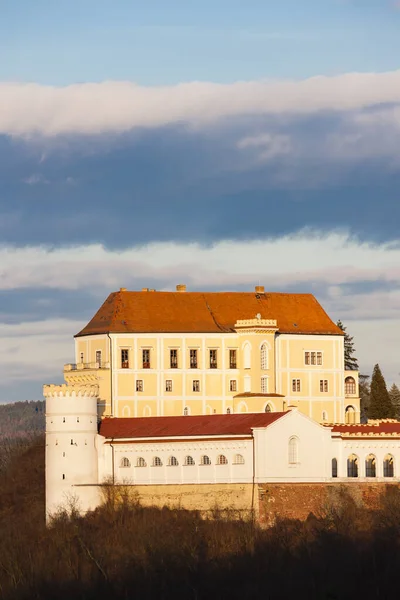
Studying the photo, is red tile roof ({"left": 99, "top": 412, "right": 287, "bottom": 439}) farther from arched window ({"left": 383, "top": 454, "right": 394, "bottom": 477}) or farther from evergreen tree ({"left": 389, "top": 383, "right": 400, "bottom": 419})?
evergreen tree ({"left": 389, "top": 383, "right": 400, "bottom": 419})

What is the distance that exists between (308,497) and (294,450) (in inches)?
101

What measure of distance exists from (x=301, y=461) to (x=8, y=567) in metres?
17.9

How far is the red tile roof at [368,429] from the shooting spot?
357 feet

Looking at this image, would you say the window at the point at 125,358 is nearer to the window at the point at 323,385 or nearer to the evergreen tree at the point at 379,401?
the window at the point at 323,385

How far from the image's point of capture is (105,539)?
99.6 metres

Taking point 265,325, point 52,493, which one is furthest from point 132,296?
point 52,493

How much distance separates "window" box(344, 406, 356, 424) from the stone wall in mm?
16474

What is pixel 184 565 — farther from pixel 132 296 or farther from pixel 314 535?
pixel 132 296

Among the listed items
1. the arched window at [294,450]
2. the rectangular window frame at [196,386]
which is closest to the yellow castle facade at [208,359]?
the rectangular window frame at [196,386]

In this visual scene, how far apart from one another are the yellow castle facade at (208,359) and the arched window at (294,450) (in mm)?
12208

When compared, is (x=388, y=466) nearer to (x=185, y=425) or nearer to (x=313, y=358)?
(x=185, y=425)

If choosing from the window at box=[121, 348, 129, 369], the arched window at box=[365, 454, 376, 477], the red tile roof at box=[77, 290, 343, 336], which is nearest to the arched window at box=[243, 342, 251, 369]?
the red tile roof at box=[77, 290, 343, 336]

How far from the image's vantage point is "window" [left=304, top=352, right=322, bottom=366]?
12094cm

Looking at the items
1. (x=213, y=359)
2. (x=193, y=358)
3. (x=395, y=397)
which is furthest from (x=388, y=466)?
(x=395, y=397)
